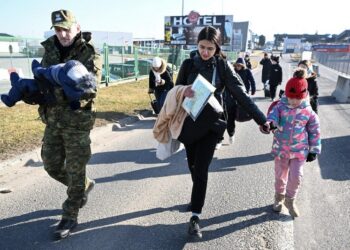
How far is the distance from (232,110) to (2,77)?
752 cm

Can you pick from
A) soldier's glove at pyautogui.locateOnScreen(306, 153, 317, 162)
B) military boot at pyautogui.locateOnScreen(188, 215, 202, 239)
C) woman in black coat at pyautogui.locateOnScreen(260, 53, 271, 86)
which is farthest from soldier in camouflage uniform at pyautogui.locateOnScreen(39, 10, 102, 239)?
woman in black coat at pyautogui.locateOnScreen(260, 53, 271, 86)

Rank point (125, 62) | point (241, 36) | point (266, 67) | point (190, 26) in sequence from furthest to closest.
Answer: point (241, 36) → point (190, 26) → point (125, 62) → point (266, 67)

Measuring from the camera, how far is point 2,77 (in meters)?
10.9

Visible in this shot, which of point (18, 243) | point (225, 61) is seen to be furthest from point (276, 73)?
point (18, 243)

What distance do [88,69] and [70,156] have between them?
0.85 meters

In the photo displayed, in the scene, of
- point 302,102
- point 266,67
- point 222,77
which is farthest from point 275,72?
point 222,77

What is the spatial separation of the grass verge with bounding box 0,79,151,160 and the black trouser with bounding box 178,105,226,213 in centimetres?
338

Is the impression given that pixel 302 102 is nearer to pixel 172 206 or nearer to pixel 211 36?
pixel 211 36

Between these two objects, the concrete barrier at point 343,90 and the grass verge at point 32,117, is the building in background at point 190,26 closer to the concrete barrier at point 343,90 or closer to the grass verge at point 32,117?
the concrete barrier at point 343,90

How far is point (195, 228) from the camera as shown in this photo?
3.55m

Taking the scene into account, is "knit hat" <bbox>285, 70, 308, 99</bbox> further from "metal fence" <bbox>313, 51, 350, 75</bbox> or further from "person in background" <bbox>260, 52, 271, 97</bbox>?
"metal fence" <bbox>313, 51, 350, 75</bbox>

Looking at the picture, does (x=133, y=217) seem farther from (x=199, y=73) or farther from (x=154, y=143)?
(x=154, y=143)

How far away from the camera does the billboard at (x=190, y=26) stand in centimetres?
3644

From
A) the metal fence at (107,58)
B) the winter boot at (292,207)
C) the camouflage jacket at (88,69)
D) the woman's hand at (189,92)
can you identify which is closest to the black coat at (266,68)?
the metal fence at (107,58)
